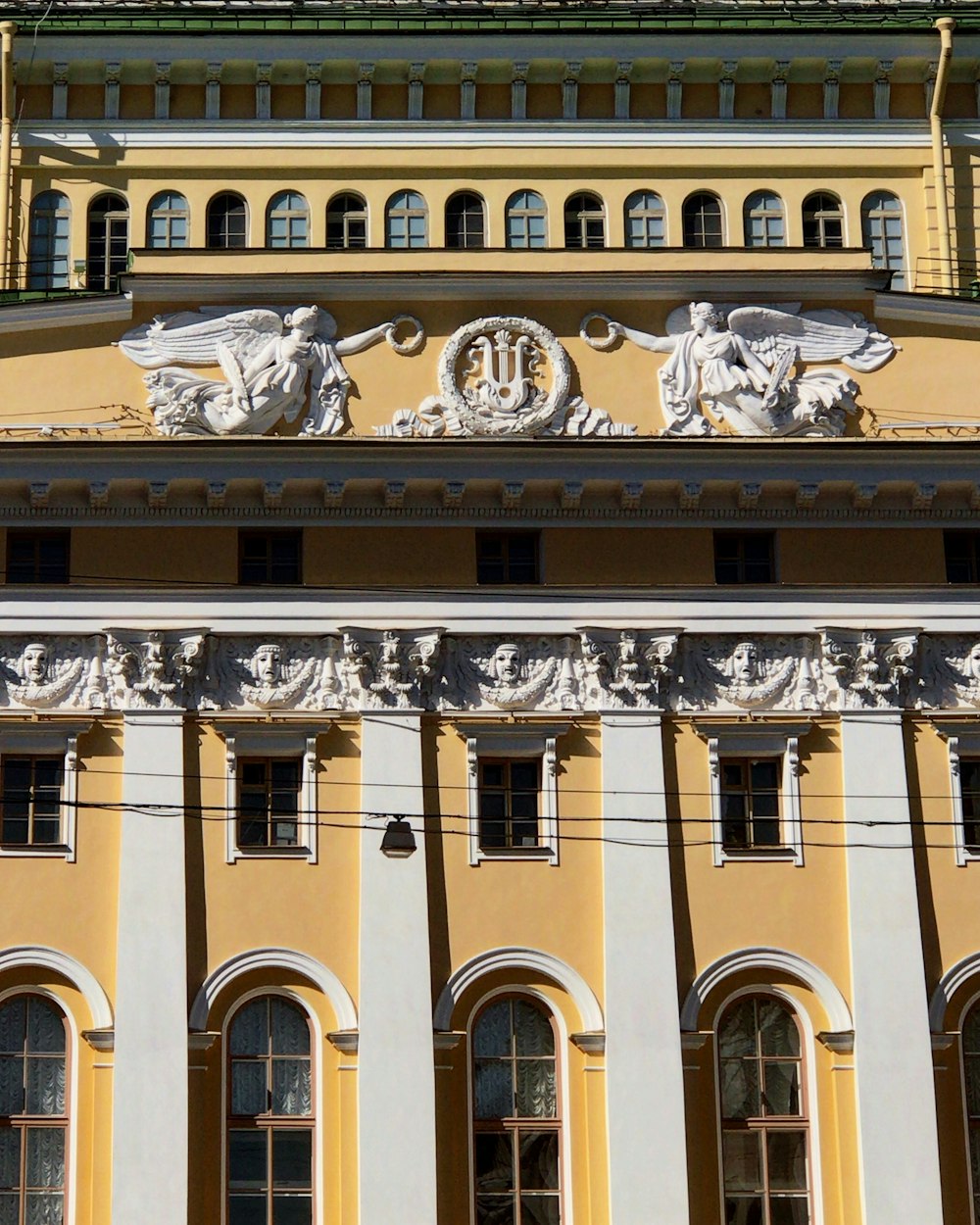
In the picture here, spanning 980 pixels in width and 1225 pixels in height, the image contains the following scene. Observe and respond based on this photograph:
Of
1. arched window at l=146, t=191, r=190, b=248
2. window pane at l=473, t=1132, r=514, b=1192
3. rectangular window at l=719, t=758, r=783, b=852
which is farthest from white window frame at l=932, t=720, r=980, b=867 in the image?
arched window at l=146, t=191, r=190, b=248

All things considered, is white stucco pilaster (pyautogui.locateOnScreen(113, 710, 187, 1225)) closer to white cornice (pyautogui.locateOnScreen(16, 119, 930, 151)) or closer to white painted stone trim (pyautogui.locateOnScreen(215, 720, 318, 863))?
white painted stone trim (pyautogui.locateOnScreen(215, 720, 318, 863))

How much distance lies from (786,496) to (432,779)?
5.54m

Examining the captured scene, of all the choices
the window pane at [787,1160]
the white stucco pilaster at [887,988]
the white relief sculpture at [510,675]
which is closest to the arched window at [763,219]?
the white relief sculpture at [510,675]

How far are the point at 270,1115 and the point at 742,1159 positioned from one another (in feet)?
18.0

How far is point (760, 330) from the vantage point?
112 feet

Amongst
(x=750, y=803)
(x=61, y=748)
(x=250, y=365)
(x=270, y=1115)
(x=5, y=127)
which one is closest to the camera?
(x=270, y=1115)

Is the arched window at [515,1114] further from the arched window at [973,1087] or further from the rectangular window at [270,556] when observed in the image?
the rectangular window at [270,556]

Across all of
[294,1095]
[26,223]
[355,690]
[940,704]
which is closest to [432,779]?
[355,690]

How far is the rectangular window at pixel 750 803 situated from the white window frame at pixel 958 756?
6.76 ft

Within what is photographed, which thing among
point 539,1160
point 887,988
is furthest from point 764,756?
point 539,1160

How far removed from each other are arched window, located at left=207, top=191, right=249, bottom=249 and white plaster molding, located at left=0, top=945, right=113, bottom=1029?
11366 millimetres

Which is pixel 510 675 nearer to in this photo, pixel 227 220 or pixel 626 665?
pixel 626 665

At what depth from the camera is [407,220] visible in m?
38.3

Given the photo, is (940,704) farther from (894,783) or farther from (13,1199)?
(13,1199)
